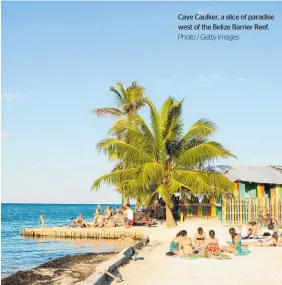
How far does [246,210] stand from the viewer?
2616 cm

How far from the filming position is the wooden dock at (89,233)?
1026 inches

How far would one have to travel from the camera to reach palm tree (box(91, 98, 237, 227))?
27.2 metres

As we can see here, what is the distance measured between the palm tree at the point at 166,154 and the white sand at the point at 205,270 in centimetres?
991

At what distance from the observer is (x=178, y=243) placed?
51.0 feet

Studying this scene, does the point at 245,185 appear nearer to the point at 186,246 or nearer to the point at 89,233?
the point at 89,233

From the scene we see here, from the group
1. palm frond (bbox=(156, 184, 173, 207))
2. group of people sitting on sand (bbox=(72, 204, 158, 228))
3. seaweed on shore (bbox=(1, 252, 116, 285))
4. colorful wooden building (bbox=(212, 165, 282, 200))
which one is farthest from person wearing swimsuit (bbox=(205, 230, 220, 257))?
colorful wooden building (bbox=(212, 165, 282, 200))

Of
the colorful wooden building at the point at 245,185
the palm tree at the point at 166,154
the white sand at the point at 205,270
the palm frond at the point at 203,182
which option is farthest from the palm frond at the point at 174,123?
the white sand at the point at 205,270

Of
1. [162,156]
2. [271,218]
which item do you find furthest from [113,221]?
[271,218]

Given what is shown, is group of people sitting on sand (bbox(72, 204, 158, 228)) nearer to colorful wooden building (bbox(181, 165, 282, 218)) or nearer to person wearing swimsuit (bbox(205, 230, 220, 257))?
colorful wooden building (bbox(181, 165, 282, 218))

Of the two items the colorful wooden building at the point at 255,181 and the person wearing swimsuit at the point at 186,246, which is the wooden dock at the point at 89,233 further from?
the person wearing swimsuit at the point at 186,246

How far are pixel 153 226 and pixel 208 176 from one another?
422 cm

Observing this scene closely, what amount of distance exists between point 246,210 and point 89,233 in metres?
8.59

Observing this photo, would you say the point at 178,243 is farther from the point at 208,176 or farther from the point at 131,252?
the point at 208,176

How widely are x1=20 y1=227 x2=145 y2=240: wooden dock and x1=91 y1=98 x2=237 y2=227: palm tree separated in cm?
215
